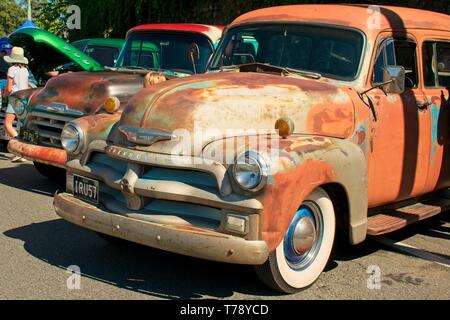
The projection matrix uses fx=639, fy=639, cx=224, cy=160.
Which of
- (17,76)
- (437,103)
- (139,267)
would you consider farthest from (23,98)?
(437,103)

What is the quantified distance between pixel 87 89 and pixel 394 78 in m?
3.62

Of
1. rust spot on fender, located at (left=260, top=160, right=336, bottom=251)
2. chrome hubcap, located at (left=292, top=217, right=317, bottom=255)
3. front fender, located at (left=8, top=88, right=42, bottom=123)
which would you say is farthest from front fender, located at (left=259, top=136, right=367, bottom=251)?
front fender, located at (left=8, top=88, right=42, bottom=123)

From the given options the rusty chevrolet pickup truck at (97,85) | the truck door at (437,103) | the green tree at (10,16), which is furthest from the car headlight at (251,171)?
the green tree at (10,16)

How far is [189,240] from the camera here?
3791mm

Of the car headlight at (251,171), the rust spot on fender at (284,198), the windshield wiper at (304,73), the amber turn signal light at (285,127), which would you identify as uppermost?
the windshield wiper at (304,73)

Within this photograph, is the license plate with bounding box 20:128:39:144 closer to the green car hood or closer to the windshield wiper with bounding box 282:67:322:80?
the green car hood

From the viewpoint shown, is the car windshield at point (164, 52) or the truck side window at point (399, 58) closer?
the truck side window at point (399, 58)

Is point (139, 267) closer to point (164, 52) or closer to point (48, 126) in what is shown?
point (48, 126)

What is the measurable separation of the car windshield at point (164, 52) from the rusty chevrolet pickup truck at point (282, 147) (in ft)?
6.65

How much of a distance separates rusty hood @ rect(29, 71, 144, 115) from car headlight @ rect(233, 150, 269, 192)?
10.8ft

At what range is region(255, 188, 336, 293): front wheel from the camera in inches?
162

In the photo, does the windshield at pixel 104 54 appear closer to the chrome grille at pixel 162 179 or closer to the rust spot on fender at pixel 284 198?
the chrome grille at pixel 162 179

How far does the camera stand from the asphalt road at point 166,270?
425 cm
